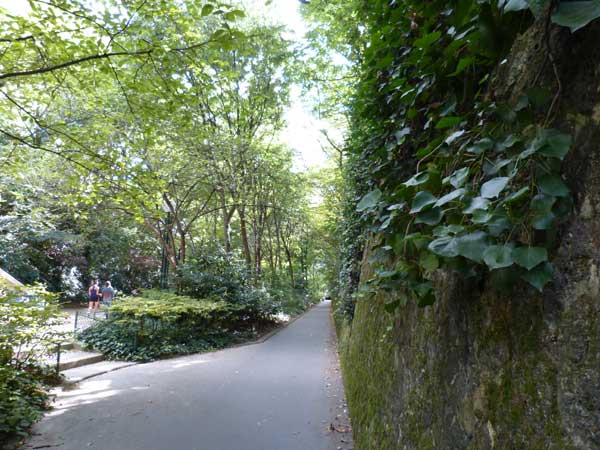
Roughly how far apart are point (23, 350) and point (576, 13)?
7.67 meters

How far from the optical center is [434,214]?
4.50 feet

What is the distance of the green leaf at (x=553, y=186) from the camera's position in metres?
1.01

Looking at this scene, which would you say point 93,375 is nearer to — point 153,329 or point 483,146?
point 153,329

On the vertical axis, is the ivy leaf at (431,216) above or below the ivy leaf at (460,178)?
below

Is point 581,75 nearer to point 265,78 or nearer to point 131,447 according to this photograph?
point 131,447

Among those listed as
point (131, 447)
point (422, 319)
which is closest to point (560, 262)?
point (422, 319)

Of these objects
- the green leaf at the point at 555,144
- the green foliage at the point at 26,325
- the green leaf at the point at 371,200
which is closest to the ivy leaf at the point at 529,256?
the green leaf at the point at 555,144

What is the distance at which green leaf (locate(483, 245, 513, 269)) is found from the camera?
103 centimetres

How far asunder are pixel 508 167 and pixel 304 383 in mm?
7307

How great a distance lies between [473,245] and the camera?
1.15m

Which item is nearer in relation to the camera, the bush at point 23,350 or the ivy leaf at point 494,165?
the ivy leaf at point 494,165

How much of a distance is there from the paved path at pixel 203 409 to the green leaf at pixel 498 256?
14.7ft

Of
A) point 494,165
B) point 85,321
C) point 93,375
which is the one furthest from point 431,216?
point 85,321

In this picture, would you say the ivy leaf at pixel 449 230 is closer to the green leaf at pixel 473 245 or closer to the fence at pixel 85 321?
the green leaf at pixel 473 245
